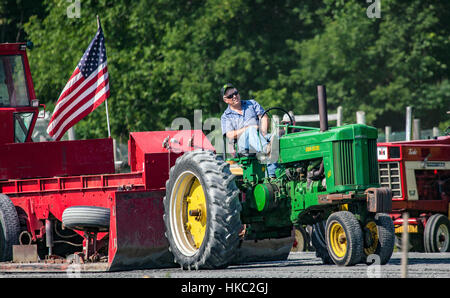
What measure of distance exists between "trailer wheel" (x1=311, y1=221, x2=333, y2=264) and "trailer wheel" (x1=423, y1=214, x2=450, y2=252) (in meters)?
3.88

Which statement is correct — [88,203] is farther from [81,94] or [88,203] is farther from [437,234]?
[437,234]

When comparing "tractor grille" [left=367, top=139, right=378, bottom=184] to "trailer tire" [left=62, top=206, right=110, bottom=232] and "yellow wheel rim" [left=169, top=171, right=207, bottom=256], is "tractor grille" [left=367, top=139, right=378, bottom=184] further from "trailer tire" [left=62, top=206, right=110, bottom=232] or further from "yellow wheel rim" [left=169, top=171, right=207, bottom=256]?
"trailer tire" [left=62, top=206, right=110, bottom=232]

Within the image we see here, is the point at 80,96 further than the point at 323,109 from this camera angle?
Yes

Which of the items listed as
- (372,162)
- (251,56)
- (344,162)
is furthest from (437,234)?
(251,56)

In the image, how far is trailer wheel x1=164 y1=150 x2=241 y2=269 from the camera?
32.0ft

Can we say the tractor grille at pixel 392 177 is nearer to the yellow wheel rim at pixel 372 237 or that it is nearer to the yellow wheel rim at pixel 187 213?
the yellow wheel rim at pixel 372 237

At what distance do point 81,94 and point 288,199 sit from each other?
5590mm

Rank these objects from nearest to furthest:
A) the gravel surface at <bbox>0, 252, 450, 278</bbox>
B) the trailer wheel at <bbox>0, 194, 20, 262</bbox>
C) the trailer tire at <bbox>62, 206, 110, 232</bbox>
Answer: the gravel surface at <bbox>0, 252, 450, 278</bbox> < the trailer tire at <bbox>62, 206, 110, 232</bbox> < the trailer wheel at <bbox>0, 194, 20, 262</bbox>

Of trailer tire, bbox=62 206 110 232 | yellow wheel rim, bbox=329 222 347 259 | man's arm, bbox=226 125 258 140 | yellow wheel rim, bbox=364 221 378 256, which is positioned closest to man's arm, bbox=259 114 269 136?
man's arm, bbox=226 125 258 140

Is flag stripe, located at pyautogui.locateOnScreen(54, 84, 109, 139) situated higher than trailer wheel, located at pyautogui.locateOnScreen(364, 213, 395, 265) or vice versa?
flag stripe, located at pyautogui.locateOnScreen(54, 84, 109, 139)

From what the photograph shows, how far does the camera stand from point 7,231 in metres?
12.2

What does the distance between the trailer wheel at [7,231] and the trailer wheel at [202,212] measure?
2.61 meters

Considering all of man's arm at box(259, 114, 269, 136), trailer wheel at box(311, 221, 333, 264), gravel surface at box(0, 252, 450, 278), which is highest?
man's arm at box(259, 114, 269, 136)

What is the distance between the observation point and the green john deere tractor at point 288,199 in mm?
9781
